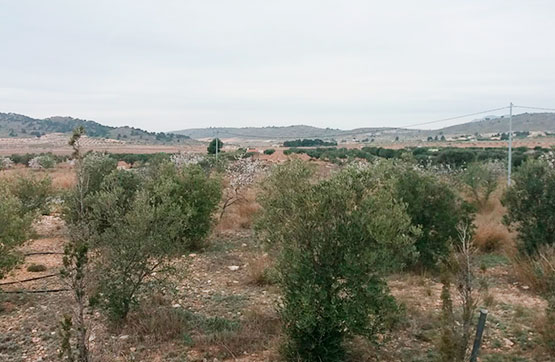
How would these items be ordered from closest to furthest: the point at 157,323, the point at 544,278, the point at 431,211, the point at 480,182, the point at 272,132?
the point at 157,323, the point at 544,278, the point at 431,211, the point at 480,182, the point at 272,132

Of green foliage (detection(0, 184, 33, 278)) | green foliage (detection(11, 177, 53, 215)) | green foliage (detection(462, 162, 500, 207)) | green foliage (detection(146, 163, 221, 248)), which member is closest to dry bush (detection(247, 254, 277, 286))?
green foliage (detection(146, 163, 221, 248))

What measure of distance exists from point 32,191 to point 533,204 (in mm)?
12474

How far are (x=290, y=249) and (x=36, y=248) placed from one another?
30.0 feet

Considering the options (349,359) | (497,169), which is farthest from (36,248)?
(497,169)

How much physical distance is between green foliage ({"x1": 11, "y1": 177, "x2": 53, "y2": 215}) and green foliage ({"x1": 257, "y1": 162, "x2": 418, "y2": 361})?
9506 mm

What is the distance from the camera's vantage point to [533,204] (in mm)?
9891

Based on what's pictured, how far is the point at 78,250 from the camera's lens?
4535mm

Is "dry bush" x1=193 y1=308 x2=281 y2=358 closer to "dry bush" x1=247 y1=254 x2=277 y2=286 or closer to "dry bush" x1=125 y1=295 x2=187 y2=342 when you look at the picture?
"dry bush" x1=125 y1=295 x2=187 y2=342

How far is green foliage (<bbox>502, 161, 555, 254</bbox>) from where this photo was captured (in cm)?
966

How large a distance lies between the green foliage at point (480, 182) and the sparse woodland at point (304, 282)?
6.08m

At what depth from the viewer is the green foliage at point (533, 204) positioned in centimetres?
966

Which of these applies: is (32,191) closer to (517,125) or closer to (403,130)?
(517,125)

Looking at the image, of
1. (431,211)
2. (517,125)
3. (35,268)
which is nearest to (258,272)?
(431,211)

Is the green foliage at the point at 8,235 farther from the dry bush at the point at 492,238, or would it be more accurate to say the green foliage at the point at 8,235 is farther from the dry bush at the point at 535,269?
the dry bush at the point at 492,238
